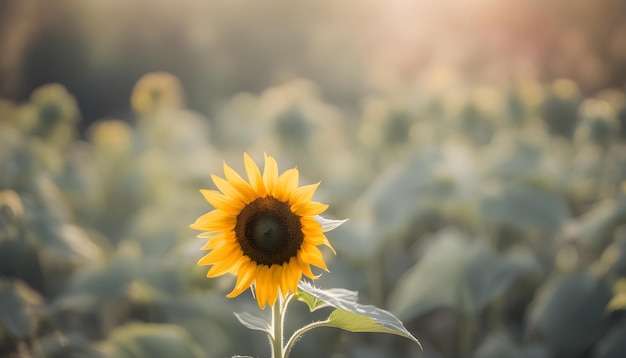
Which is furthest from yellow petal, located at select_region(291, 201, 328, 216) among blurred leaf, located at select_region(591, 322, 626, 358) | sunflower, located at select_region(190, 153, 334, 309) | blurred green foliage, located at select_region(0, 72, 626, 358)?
blurred leaf, located at select_region(591, 322, 626, 358)

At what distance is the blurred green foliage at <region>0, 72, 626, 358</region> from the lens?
99 cm

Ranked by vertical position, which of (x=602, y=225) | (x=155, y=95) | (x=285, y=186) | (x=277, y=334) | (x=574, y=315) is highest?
(x=155, y=95)

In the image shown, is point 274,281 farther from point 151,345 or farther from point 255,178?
point 151,345

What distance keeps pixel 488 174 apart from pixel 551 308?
38cm

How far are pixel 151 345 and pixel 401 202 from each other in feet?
1.74

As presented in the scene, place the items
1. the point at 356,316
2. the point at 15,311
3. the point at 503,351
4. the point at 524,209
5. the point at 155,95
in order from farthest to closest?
the point at 155,95
the point at 524,209
the point at 503,351
the point at 15,311
the point at 356,316

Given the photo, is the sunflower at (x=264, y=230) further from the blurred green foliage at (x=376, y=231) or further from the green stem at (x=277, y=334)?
the blurred green foliage at (x=376, y=231)

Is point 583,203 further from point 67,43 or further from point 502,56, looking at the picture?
point 67,43

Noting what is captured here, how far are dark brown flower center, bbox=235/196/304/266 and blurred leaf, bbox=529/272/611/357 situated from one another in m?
0.70

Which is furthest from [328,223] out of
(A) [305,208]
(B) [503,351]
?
(B) [503,351]

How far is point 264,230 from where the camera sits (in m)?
0.45

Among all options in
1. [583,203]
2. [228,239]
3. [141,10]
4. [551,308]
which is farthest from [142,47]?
[228,239]

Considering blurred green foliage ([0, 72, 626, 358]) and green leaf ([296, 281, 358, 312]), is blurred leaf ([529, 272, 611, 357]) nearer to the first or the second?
blurred green foliage ([0, 72, 626, 358])

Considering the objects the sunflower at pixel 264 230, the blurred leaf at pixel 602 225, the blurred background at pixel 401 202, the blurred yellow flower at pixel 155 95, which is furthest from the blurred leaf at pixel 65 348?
the blurred leaf at pixel 602 225
